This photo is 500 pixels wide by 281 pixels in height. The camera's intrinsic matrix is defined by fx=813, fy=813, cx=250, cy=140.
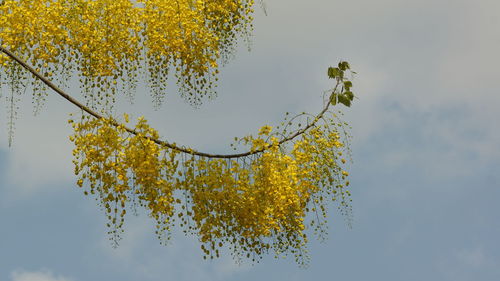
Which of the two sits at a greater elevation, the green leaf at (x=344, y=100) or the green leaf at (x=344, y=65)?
the green leaf at (x=344, y=65)

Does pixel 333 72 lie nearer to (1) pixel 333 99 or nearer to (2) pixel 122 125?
(1) pixel 333 99

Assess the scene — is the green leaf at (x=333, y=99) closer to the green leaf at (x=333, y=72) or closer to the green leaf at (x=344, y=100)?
the green leaf at (x=344, y=100)

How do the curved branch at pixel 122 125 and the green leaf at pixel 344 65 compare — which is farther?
the green leaf at pixel 344 65

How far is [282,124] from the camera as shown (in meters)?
6.40

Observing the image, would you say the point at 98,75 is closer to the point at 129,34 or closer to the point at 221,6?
the point at 129,34

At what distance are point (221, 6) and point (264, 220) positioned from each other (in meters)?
2.09

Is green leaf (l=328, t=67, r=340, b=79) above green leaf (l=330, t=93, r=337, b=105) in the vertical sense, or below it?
above

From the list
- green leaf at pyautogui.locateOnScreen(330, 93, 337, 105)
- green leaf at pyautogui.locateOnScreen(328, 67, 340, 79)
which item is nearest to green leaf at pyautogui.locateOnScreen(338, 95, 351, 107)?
green leaf at pyautogui.locateOnScreen(330, 93, 337, 105)

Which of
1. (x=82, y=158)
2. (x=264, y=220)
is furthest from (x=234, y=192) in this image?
(x=82, y=158)

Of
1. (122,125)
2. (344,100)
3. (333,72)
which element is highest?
(333,72)

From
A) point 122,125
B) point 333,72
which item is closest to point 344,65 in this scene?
point 333,72

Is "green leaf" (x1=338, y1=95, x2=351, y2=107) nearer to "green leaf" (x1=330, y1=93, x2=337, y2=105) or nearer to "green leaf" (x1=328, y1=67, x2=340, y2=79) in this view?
"green leaf" (x1=330, y1=93, x2=337, y2=105)

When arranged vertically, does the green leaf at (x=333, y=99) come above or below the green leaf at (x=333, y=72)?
below

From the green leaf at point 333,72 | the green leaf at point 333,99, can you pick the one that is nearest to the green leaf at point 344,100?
the green leaf at point 333,99
